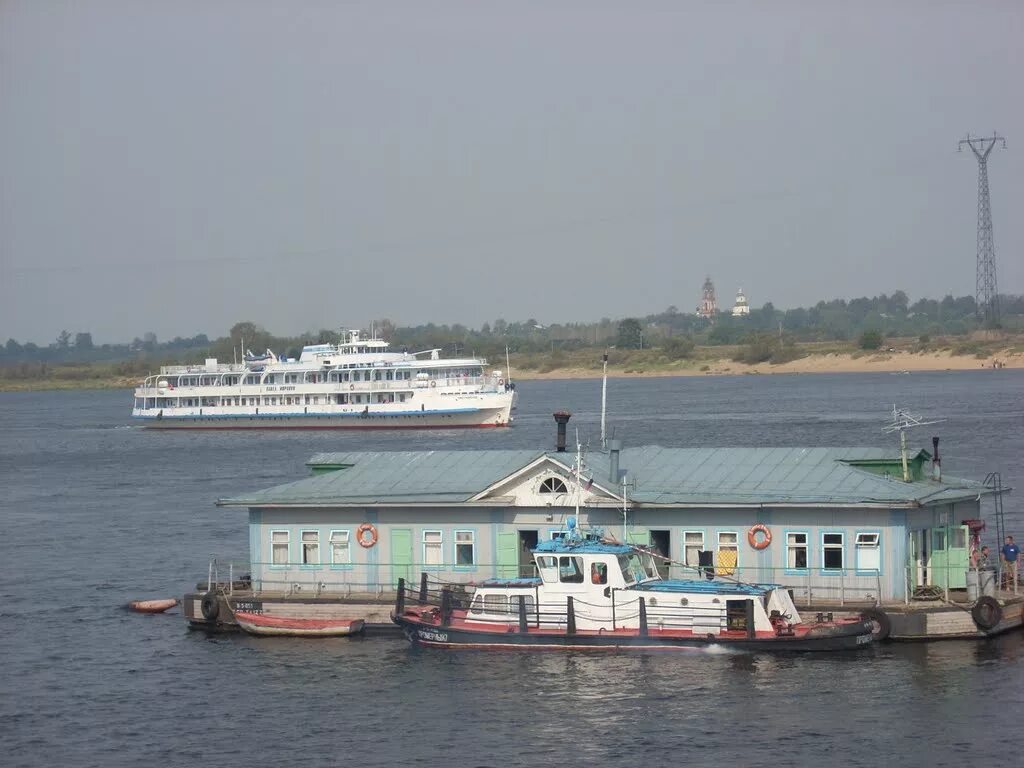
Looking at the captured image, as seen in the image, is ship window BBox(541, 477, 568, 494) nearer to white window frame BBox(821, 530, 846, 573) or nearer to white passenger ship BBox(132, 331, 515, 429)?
white window frame BBox(821, 530, 846, 573)

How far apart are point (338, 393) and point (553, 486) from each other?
110321 millimetres

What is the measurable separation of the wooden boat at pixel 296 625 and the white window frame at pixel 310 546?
68.3 inches

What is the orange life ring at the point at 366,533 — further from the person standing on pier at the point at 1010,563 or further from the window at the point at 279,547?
the person standing on pier at the point at 1010,563

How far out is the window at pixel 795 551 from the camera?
39.2m

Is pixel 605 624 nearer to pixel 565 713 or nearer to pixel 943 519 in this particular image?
pixel 565 713

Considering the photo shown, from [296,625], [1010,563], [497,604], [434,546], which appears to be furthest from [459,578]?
[1010,563]

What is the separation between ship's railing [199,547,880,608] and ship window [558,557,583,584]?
1.48 meters

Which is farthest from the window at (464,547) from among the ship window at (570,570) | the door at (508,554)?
the ship window at (570,570)

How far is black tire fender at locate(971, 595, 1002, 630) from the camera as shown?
124ft

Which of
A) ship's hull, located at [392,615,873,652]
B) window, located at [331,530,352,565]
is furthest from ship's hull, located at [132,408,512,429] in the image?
ship's hull, located at [392,615,873,652]

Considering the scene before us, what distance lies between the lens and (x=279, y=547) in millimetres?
43250

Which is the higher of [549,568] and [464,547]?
[464,547]

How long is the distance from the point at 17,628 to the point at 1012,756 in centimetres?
2970

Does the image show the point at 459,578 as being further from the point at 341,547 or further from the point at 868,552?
the point at 868,552
